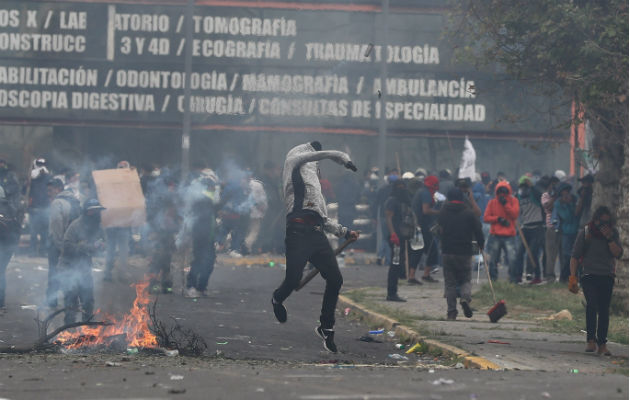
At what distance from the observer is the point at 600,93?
1250 cm

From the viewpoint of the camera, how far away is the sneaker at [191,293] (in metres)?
16.0

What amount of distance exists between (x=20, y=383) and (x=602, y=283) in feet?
18.0

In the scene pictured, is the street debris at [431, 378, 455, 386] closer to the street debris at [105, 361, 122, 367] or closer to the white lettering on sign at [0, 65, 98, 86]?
the street debris at [105, 361, 122, 367]

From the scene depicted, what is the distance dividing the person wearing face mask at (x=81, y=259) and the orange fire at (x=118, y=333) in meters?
0.90

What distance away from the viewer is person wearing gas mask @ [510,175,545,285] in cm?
1867

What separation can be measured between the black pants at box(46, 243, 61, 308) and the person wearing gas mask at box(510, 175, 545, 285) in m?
7.71

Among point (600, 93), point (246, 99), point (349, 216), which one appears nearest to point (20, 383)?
point (600, 93)

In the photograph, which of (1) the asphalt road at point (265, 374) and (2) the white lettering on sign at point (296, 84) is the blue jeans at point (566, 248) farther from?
(2) the white lettering on sign at point (296, 84)

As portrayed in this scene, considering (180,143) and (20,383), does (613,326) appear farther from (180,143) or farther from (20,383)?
(180,143)

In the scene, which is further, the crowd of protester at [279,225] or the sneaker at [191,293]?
the sneaker at [191,293]

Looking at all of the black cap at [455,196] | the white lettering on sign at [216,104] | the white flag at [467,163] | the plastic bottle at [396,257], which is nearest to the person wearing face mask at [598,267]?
the black cap at [455,196]

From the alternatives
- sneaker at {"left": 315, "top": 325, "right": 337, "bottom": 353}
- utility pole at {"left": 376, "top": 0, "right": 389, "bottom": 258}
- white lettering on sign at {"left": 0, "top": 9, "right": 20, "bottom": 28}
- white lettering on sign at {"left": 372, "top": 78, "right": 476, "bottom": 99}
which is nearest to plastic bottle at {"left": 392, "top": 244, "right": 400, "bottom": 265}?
sneaker at {"left": 315, "top": 325, "right": 337, "bottom": 353}

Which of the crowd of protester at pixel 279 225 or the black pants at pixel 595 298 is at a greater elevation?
the crowd of protester at pixel 279 225

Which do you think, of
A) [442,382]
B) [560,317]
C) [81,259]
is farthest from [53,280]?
[442,382]
